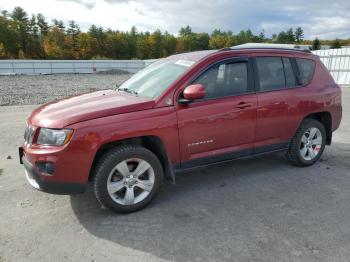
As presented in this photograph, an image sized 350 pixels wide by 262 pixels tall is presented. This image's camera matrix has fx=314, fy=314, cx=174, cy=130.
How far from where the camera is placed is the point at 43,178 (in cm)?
325

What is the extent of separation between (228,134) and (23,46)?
8687 cm

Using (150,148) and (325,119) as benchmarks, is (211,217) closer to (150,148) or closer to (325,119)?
(150,148)

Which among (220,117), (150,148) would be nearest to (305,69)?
(220,117)

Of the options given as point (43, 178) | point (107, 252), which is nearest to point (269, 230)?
point (107, 252)

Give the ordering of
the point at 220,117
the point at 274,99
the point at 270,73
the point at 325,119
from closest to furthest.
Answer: the point at 220,117 < the point at 274,99 < the point at 270,73 < the point at 325,119

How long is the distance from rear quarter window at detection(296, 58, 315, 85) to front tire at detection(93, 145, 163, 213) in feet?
9.01

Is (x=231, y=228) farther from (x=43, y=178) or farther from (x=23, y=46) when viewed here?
(x=23, y=46)

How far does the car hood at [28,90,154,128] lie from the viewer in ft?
10.8

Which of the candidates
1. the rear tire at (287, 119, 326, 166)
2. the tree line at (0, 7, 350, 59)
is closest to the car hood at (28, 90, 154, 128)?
the rear tire at (287, 119, 326, 166)

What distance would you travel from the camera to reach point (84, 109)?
11.5 ft

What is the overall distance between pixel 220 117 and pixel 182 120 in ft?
1.81

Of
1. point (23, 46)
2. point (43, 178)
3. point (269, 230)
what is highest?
point (23, 46)

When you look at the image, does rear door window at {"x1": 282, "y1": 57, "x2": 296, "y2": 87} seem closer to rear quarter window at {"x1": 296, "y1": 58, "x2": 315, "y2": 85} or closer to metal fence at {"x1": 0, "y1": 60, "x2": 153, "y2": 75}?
rear quarter window at {"x1": 296, "y1": 58, "x2": 315, "y2": 85}

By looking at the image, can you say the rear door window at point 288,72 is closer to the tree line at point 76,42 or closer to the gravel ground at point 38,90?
the gravel ground at point 38,90
